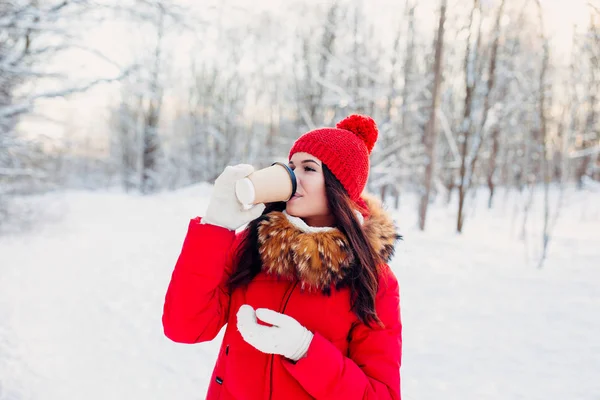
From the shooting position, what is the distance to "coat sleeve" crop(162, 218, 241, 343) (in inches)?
46.7

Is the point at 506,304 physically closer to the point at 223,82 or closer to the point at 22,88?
the point at 22,88

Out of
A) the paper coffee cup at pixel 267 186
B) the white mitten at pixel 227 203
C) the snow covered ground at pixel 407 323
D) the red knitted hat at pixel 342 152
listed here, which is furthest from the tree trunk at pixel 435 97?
the white mitten at pixel 227 203

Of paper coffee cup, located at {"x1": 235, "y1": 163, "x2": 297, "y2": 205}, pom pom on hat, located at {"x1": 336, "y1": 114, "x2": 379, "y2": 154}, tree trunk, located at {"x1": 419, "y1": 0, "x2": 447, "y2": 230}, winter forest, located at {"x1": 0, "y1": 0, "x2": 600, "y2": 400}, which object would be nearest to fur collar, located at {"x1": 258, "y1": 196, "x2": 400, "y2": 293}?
paper coffee cup, located at {"x1": 235, "y1": 163, "x2": 297, "y2": 205}

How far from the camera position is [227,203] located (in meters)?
1.19

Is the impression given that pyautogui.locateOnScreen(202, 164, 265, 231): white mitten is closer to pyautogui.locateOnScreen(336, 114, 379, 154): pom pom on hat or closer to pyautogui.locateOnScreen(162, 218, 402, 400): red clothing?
pyautogui.locateOnScreen(162, 218, 402, 400): red clothing

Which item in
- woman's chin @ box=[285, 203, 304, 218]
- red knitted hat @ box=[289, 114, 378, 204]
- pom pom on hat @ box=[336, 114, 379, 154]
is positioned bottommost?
woman's chin @ box=[285, 203, 304, 218]

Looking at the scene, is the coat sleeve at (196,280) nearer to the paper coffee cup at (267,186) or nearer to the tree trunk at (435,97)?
the paper coffee cup at (267,186)

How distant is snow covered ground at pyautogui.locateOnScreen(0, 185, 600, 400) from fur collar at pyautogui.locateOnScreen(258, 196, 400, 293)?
1.99 meters

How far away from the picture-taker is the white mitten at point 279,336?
1.10m

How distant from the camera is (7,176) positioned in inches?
260

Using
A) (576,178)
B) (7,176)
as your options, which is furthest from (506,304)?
(576,178)

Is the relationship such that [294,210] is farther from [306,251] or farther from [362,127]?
[362,127]

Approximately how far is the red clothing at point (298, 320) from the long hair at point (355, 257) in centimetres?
3

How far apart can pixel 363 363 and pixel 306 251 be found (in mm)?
373
